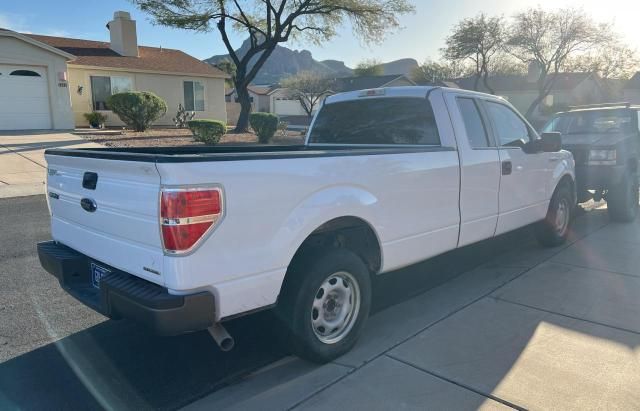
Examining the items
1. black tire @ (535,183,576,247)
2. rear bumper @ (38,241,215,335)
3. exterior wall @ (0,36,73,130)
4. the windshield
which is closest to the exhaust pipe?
rear bumper @ (38,241,215,335)

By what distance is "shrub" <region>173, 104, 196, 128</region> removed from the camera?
2456 cm

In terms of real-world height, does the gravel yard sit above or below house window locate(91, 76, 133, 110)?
below

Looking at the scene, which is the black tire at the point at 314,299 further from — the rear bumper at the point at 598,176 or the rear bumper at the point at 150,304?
the rear bumper at the point at 598,176

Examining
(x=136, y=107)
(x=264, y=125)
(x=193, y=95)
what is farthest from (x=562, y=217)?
(x=193, y=95)

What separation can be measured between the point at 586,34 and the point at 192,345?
40.6 metres

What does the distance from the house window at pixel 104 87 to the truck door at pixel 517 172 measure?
70.8ft

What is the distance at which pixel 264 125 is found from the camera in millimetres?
19828

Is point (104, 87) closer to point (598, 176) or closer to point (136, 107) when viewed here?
point (136, 107)

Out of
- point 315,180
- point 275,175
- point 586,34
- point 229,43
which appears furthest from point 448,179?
point 586,34

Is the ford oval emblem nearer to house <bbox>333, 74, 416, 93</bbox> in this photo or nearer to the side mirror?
the side mirror

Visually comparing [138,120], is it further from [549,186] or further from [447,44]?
[447,44]

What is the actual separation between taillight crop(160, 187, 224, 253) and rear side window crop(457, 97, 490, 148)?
2922mm

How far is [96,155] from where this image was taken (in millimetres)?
3137

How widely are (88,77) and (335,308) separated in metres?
23.2
